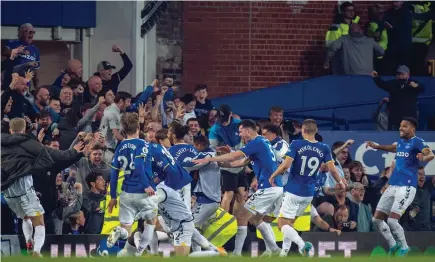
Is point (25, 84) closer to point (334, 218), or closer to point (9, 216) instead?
point (9, 216)

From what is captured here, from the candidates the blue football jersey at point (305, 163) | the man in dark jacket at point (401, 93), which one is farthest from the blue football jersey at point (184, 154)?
the man in dark jacket at point (401, 93)

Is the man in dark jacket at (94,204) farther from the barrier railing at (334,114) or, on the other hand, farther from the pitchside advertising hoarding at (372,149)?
the barrier railing at (334,114)

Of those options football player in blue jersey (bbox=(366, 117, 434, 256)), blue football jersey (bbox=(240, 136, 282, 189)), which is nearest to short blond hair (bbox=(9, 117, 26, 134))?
blue football jersey (bbox=(240, 136, 282, 189))

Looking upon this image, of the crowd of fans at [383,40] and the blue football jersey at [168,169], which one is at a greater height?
the crowd of fans at [383,40]

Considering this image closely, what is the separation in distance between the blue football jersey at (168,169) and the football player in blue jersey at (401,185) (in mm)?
3714

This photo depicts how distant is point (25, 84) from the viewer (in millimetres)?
23219

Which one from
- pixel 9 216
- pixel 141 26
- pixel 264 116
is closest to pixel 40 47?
pixel 141 26

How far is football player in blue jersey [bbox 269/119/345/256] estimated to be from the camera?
21891 mm

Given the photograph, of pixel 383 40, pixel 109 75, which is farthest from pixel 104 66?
pixel 383 40

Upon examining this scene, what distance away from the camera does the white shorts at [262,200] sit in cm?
2239

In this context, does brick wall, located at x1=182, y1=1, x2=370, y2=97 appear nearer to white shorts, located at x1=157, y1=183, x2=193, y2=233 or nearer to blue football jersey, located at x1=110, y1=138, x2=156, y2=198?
white shorts, located at x1=157, y1=183, x2=193, y2=233

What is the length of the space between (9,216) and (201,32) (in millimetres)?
8178

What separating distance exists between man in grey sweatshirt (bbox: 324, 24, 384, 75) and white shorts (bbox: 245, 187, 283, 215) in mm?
6459

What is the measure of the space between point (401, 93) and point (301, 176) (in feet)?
19.1
